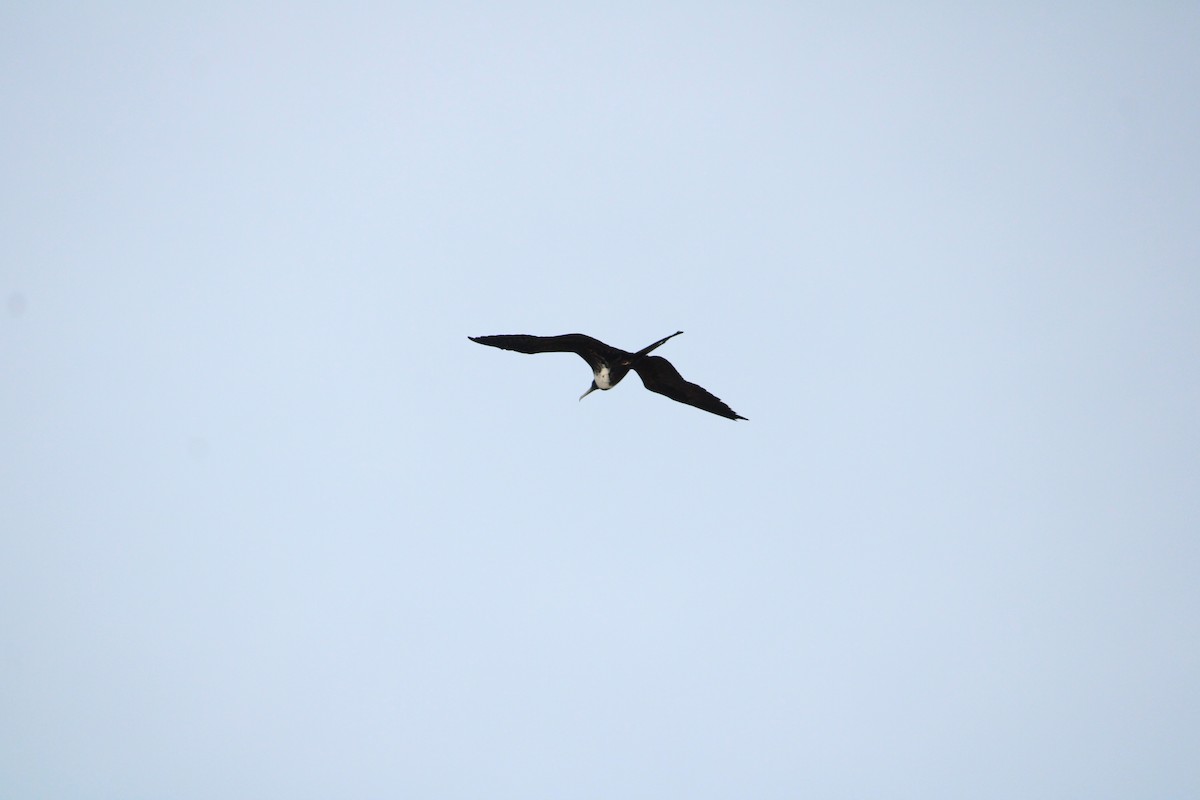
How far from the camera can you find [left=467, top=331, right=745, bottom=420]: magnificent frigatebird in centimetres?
2652

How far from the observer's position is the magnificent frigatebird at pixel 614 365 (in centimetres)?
2652

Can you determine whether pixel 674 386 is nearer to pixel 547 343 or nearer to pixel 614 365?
pixel 614 365

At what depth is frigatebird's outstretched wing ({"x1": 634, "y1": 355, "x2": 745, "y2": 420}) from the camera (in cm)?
2684

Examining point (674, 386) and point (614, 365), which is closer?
point (614, 365)

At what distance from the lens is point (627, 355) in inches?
1024

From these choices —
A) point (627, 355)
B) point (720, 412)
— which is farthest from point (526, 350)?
point (720, 412)

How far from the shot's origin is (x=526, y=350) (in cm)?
2661

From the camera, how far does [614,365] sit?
26.8 m

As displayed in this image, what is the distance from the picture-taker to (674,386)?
90.1ft

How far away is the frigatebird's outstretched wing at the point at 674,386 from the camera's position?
26842mm

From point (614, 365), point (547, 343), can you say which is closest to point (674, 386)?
point (614, 365)

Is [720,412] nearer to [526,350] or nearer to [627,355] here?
[627,355]

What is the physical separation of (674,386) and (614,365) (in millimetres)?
1636

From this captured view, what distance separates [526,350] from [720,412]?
4.72 meters
